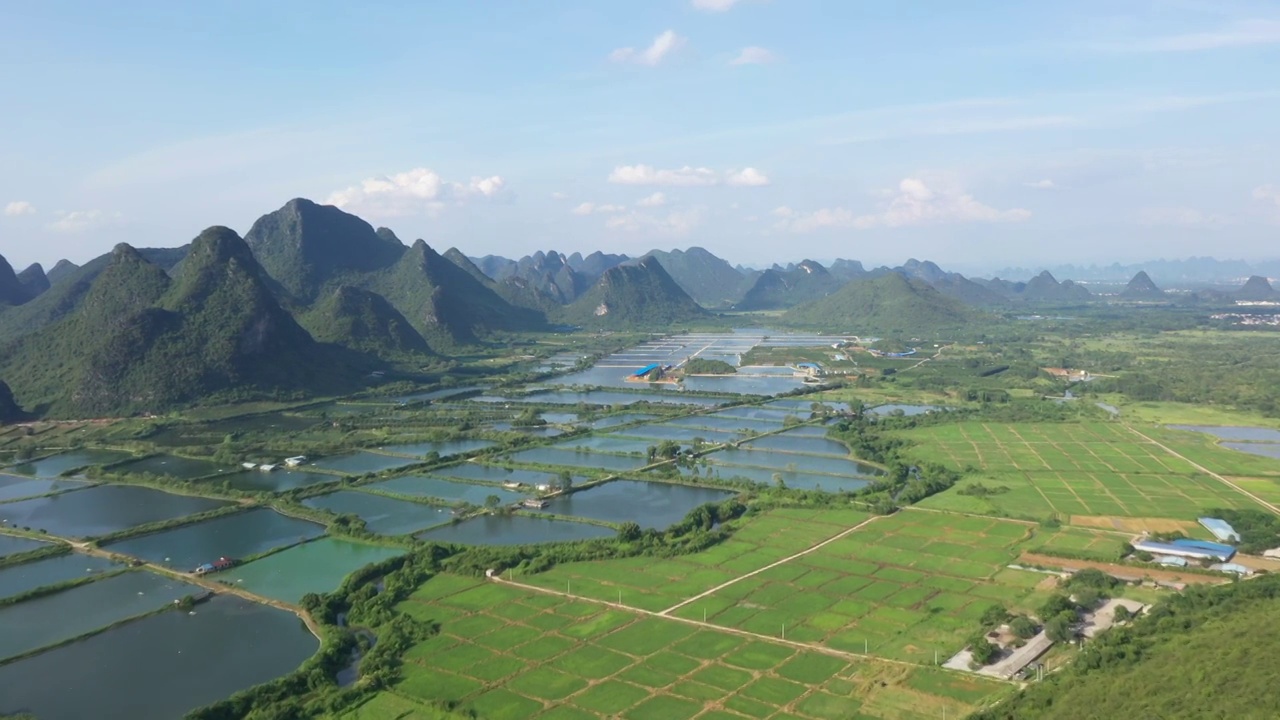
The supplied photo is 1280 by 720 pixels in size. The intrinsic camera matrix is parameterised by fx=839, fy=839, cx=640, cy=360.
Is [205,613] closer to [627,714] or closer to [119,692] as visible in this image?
[119,692]

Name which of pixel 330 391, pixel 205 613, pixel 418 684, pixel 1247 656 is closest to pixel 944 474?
pixel 1247 656

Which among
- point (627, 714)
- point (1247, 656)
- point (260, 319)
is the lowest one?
point (627, 714)

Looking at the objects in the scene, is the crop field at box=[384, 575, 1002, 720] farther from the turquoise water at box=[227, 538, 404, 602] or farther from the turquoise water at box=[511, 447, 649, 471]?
the turquoise water at box=[511, 447, 649, 471]

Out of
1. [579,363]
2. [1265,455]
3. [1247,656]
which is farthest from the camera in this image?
[579,363]

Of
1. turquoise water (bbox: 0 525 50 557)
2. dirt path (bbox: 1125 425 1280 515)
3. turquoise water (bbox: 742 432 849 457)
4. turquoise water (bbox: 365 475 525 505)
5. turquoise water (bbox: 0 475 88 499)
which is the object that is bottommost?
dirt path (bbox: 1125 425 1280 515)

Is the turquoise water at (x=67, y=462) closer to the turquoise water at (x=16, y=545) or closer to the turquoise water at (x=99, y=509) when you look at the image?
the turquoise water at (x=99, y=509)

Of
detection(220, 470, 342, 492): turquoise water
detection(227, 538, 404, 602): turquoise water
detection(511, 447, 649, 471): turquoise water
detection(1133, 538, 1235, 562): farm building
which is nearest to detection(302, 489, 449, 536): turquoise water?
detection(227, 538, 404, 602): turquoise water
